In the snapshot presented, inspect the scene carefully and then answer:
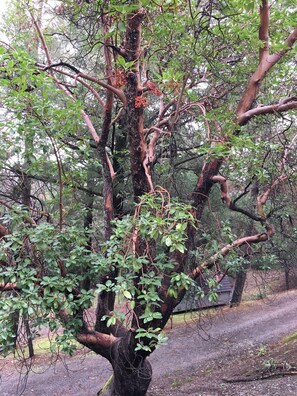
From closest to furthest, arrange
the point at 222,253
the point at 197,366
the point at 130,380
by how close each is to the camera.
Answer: the point at 222,253 < the point at 130,380 < the point at 197,366

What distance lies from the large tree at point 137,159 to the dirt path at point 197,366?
139 cm

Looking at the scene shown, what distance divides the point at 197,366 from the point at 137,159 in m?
5.61

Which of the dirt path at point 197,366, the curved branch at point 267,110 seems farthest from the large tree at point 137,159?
the dirt path at point 197,366

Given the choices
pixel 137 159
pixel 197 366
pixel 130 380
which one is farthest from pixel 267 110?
pixel 197 366

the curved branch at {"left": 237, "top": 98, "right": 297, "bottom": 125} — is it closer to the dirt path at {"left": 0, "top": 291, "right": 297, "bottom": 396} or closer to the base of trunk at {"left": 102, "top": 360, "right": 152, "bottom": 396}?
the dirt path at {"left": 0, "top": 291, "right": 297, "bottom": 396}

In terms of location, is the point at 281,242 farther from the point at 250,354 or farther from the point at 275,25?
the point at 275,25

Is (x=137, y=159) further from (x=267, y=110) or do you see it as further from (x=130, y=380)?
(x=130, y=380)

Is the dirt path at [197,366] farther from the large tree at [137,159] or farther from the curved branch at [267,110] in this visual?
the curved branch at [267,110]

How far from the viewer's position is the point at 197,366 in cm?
823

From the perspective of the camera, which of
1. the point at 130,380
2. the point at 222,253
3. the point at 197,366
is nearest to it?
the point at 222,253

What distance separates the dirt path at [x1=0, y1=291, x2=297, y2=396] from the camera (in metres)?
5.93

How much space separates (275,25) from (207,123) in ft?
5.83

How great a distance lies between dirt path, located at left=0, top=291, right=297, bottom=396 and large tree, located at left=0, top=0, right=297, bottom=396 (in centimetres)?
139

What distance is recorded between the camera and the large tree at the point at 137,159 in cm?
343
